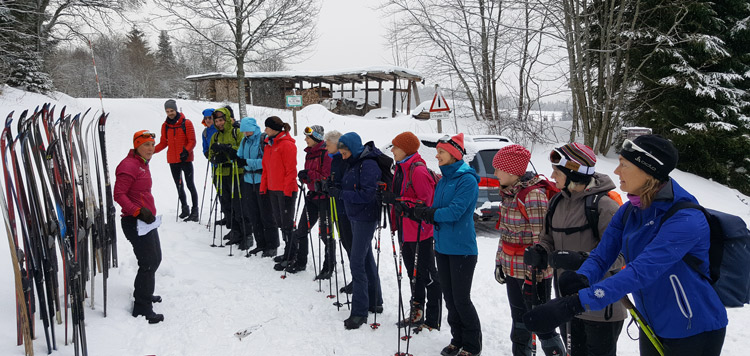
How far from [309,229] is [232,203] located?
191cm

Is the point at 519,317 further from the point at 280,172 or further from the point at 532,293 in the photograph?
the point at 280,172

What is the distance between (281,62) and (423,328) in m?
17.9

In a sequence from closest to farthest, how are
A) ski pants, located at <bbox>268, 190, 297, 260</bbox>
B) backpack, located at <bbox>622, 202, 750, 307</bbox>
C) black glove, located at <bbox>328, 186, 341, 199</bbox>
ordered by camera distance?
backpack, located at <bbox>622, 202, 750, 307</bbox> → black glove, located at <bbox>328, 186, 341, 199</bbox> → ski pants, located at <bbox>268, 190, 297, 260</bbox>

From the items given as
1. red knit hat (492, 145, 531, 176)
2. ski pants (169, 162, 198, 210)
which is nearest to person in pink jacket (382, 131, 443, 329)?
red knit hat (492, 145, 531, 176)

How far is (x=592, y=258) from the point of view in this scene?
2.32 metres

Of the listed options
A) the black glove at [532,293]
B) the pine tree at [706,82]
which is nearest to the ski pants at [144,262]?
the black glove at [532,293]

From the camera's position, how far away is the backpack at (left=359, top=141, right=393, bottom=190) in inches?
171

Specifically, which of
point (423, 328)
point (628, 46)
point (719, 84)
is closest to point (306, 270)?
point (423, 328)

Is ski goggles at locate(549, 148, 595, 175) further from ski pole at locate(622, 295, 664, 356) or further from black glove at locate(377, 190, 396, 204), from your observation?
black glove at locate(377, 190, 396, 204)

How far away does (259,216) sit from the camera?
6.55m

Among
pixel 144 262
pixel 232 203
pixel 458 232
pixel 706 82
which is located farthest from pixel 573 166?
pixel 706 82

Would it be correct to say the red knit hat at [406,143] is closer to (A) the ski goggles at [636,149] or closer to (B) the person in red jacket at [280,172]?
(B) the person in red jacket at [280,172]

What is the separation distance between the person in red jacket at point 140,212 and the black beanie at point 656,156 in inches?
168

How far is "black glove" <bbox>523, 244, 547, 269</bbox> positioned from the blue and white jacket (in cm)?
62
